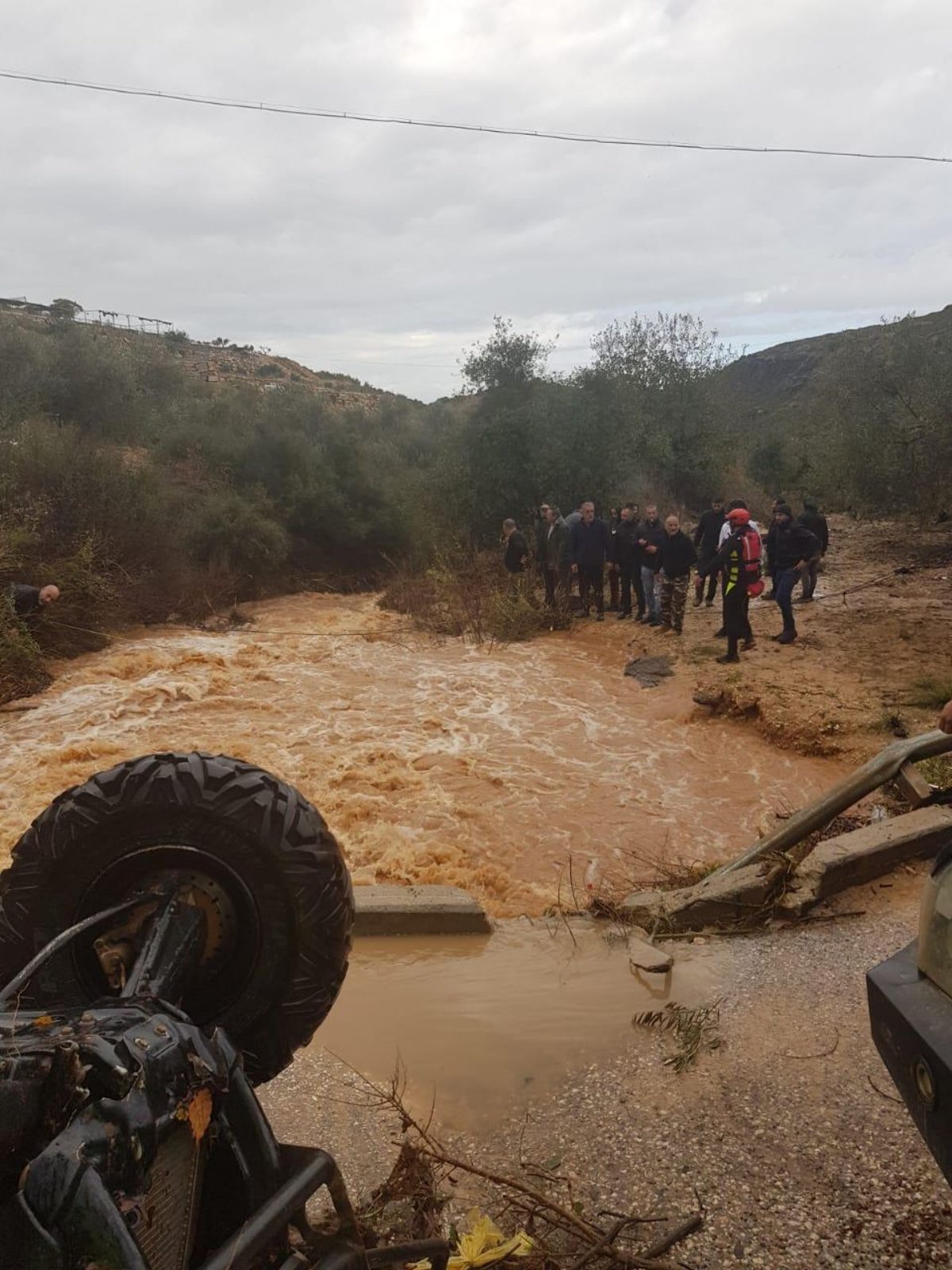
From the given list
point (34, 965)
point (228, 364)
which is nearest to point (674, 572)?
point (34, 965)

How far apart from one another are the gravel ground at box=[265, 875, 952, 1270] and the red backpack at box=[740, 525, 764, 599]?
7681 mm

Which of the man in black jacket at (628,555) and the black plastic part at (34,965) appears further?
the man in black jacket at (628,555)

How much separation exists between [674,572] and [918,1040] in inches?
455

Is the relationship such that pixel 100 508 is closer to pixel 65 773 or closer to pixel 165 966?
pixel 65 773

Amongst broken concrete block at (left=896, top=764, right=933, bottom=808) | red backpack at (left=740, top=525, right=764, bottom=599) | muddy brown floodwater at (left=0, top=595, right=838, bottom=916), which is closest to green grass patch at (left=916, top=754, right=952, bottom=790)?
muddy brown floodwater at (left=0, top=595, right=838, bottom=916)

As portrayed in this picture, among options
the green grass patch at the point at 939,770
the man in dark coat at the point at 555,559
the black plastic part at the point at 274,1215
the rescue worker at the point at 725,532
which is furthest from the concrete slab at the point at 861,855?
the man in dark coat at the point at 555,559

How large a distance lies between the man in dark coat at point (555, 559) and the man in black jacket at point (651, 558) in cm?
139

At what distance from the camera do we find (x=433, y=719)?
10.6 metres

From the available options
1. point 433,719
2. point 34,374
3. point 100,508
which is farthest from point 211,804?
point 34,374

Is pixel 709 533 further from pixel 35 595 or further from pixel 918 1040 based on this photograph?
pixel 918 1040

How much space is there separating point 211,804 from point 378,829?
18.4 ft

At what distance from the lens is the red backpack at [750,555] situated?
10984mm

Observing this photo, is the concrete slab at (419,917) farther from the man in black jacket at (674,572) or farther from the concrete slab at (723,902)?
the man in black jacket at (674,572)

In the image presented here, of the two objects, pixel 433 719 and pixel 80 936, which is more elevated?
pixel 80 936
